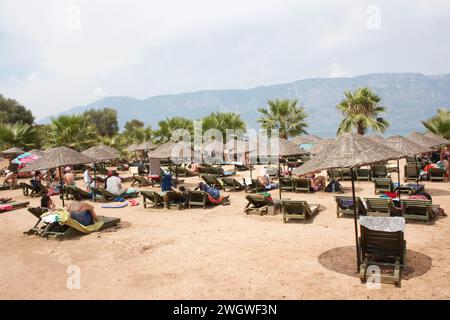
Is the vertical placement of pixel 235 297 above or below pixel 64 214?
below

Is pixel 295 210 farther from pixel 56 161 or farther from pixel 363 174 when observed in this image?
pixel 363 174

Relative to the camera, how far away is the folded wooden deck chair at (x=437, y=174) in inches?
627

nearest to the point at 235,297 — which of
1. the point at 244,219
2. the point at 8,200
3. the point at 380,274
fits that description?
the point at 380,274

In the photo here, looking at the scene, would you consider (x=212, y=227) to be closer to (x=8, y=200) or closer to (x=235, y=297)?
(x=235, y=297)

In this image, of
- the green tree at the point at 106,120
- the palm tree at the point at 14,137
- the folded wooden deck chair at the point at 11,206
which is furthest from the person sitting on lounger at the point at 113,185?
the green tree at the point at 106,120

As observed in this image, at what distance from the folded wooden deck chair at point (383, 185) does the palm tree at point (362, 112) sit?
1193 cm

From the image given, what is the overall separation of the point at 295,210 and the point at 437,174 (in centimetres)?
939

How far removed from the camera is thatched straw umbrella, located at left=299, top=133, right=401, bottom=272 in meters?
6.24

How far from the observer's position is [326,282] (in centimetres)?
589

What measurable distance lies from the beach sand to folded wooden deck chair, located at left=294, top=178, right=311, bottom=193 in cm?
380

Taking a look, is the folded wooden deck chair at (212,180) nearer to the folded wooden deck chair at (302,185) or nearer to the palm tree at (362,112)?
the folded wooden deck chair at (302,185)

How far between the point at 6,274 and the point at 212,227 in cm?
487

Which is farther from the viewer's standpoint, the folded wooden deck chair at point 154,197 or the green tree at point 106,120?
the green tree at point 106,120
